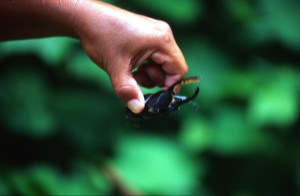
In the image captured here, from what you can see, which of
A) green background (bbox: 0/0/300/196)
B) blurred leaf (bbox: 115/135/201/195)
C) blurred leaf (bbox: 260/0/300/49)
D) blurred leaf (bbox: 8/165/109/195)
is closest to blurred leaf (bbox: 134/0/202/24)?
green background (bbox: 0/0/300/196)

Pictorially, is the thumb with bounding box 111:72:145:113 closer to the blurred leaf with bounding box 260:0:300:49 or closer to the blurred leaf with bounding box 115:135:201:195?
the blurred leaf with bounding box 115:135:201:195

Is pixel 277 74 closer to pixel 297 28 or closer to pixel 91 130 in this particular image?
pixel 297 28

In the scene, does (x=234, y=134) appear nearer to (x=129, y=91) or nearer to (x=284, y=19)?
(x=284, y=19)

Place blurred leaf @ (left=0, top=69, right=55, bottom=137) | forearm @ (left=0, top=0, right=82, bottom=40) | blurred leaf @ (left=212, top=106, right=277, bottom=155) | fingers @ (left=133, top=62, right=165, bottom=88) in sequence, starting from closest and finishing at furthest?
forearm @ (left=0, top=0, right=82, bottom=40), fingers @ (left=133, top=62, right=165, bottom=88), blurred leaf @ (left=0, top=69, right=55, bottom=137), blurred leaf @ (left=212, top=106, right=277, bottom=155)

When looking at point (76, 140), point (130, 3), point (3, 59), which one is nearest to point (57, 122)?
point (76, 140)

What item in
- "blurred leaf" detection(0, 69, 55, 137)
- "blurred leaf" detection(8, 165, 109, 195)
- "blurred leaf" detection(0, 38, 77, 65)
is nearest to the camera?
"blurred leaf" detection(8, 165, 109, 195)

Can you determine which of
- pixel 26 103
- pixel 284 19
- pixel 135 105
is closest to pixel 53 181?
pixel 26 103
